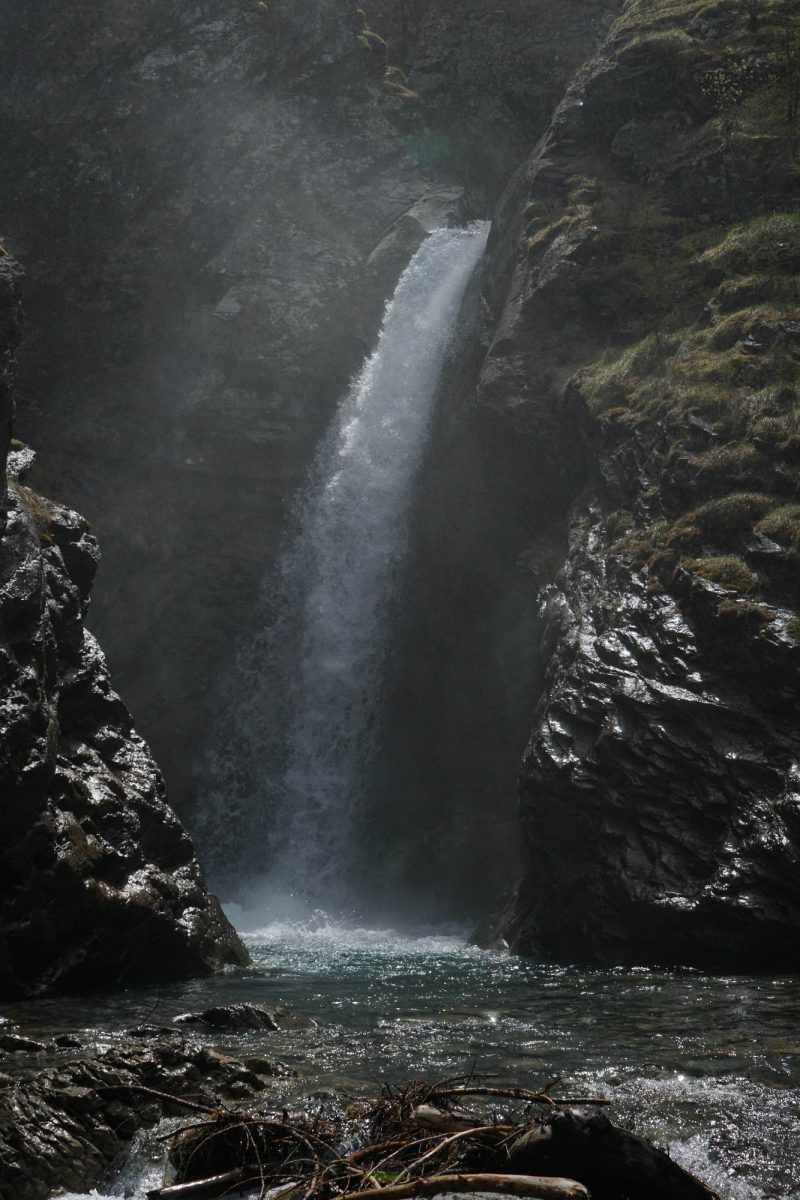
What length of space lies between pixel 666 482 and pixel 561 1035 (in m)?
12.4

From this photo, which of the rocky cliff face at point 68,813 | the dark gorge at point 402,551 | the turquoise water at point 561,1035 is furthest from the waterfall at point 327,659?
the turquoise water at point 561,1035

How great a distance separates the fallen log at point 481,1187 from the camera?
4.64m

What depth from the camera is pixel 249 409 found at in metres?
33.5

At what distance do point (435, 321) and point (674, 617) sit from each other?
2015 cm

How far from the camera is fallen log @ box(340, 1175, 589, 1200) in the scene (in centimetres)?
464

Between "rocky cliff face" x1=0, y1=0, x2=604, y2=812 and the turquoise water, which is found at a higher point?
"rocky cliff face" x1=0, y1=0, x2=604, y2=812

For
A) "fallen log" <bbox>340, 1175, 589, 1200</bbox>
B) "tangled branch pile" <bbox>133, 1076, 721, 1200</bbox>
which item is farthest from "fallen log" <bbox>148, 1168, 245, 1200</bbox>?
"fallen log" <bbox>340, 1175, 589, 1200</bbox>

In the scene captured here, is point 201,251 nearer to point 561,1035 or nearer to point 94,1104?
point 561,1035

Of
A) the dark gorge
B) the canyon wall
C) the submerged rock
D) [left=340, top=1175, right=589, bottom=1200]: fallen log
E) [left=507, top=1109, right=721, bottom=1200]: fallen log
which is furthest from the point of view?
the canyon wall

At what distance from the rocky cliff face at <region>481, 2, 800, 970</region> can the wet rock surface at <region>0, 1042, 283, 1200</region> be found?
967cm

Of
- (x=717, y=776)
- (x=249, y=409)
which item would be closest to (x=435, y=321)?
(x=249, y=409)

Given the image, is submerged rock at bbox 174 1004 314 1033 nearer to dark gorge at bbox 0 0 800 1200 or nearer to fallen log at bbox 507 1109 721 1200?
dark gorge at bbox 0 0 800 1200

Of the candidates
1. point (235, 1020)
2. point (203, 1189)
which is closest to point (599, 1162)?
point (203, 1189)

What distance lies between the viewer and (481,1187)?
475 cm
